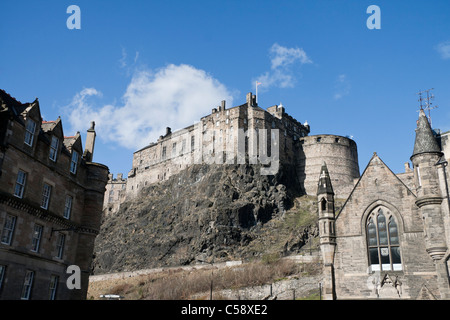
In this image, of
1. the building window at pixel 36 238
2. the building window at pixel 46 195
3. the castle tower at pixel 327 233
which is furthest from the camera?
the building window at pixel 46 195

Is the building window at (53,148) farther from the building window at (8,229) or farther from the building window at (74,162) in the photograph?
the building window at (8,229)

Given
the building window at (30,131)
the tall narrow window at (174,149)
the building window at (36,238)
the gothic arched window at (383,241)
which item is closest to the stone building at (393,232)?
the gothic arched window at (383,241)

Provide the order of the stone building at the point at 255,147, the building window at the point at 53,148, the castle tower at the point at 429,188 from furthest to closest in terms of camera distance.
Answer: the stone building at the point at 255,147
the building window at the point at 53,148
the castle tower at the point at 429,188

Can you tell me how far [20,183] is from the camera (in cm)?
2222

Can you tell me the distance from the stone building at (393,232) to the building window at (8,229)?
1628 centimetres

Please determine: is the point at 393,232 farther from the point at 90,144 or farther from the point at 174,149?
the point at 174,149

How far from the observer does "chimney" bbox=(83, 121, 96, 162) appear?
2924 cm

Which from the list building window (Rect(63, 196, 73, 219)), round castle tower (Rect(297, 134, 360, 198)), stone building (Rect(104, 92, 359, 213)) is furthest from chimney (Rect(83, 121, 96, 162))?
round castle tower (Rect(297, 134, 360, 198))

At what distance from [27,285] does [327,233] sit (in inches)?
634

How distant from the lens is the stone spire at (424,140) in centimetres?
2334

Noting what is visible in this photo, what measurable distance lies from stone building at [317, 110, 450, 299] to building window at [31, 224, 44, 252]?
610 inches
